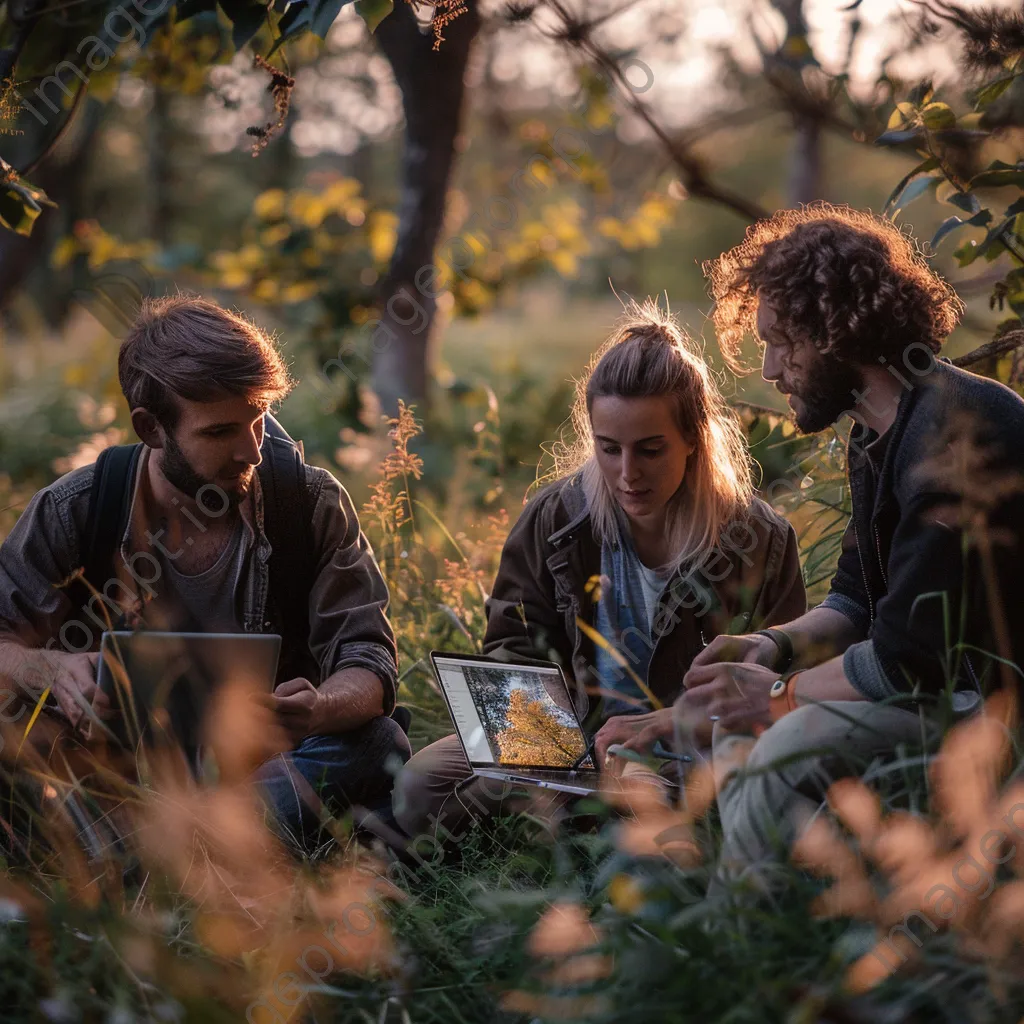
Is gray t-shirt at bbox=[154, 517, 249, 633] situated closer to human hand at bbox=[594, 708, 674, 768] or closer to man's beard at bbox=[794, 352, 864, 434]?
human hand at bbox=[594, 708, 674, 768]

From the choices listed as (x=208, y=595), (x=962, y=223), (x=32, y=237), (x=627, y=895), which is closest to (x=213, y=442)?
(x=208, y=595)

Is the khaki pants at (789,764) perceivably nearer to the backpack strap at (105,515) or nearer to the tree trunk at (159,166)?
the backpack strap at (105,515)

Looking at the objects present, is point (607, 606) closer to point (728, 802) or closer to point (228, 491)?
point (228, 491)

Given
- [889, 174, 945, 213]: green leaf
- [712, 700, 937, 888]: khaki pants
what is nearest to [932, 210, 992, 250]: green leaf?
[889, 174, 945, 213]: green leaf

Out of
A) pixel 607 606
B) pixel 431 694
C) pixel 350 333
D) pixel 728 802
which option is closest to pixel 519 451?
pixel 350 333

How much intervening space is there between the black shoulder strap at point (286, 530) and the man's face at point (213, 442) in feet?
0.44

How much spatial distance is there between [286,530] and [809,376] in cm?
141

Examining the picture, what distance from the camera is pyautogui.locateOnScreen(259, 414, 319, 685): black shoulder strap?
3.29 meters

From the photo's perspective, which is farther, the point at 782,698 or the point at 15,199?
the point at 15,199

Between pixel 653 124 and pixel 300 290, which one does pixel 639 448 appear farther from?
pixel 300 290

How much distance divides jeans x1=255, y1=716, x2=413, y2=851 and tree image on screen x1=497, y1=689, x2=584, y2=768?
30 cm

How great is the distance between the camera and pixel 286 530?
329 cm

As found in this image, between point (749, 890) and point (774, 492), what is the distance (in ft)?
9.31

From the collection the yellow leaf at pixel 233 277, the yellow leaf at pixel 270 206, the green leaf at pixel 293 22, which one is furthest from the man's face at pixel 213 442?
the yellow leaf at pixel 270 206
